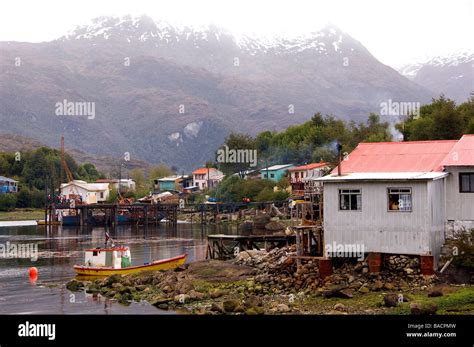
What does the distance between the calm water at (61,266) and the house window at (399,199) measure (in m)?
12.1

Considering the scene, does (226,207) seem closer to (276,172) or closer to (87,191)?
(276,172)

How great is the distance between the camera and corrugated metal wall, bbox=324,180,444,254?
37094 millimetres

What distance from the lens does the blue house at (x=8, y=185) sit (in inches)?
6801

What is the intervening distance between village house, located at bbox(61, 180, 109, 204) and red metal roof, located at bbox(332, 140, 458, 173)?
412 feet

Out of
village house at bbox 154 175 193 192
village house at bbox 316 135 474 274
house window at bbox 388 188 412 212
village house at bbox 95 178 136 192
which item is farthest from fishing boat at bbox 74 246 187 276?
village house at bbox 154 175 193 192

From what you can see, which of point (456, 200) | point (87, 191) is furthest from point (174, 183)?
point (456, 200)

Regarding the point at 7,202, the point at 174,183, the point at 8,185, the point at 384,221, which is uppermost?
the point at 174,183

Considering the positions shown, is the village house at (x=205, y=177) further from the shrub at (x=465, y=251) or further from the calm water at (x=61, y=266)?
the shrub at (x=465, y=251)

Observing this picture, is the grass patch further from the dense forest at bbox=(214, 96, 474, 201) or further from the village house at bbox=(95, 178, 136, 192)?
the village house at bbox=(95, 178, 136, 192)

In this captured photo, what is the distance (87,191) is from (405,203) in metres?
133

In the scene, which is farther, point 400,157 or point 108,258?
point 108,258

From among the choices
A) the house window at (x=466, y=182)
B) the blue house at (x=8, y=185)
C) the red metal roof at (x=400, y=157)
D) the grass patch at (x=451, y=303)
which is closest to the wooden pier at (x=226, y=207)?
the blue house at (x=8, y=185)

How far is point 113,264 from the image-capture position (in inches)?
2148
